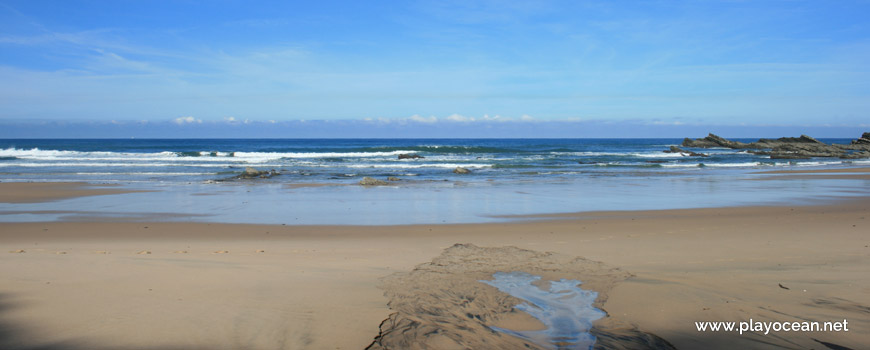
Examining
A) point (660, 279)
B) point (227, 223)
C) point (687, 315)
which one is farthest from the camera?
point (227, 223)

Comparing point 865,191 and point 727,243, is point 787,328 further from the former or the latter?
point 865,191

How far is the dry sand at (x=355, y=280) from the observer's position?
3434 mm

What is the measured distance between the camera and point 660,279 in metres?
4.97

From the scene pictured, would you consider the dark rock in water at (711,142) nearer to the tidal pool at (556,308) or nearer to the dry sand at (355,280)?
the dry sand at (355,280)

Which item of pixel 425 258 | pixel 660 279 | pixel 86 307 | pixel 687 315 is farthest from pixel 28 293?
pixel 660 279

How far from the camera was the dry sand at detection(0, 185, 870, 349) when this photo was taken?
3434 mm

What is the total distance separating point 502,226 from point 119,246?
225 inches

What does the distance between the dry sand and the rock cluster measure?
40065 millimetres

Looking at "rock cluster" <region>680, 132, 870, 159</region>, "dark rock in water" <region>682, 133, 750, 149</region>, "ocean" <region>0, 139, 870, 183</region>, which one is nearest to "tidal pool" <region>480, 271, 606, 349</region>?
"ocean" <region>0, 139, 870, 183</region>

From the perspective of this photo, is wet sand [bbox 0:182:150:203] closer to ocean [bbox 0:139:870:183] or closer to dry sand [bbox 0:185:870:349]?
ocean [bbox 0:139:870:183]

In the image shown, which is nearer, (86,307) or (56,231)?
(86,307)

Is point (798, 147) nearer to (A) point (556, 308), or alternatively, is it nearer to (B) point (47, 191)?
(A) point (556, 308)

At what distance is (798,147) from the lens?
157 ft

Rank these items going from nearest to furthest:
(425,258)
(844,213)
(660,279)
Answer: (660,279), (425,258), (844,213)
